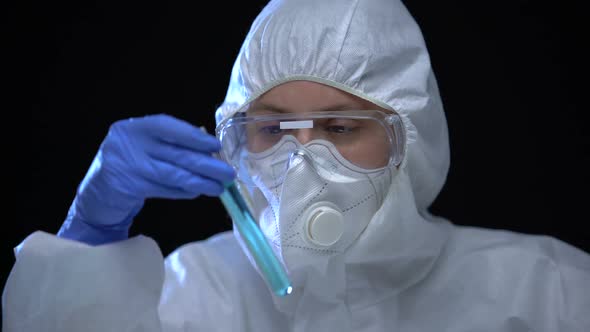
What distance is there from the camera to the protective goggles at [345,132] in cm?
166

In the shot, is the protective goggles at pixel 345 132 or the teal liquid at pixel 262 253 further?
the protective goggles at pixel 345 132

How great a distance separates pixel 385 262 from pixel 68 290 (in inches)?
32.0

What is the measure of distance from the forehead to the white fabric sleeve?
0.57 meters

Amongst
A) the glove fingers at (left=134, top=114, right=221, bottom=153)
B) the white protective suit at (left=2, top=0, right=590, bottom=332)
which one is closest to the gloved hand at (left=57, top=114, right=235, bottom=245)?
the glove fingers at (left=134, top=114, right=221, bottom=153)

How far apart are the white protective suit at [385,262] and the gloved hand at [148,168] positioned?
12.1 inches

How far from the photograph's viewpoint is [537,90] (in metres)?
2.45

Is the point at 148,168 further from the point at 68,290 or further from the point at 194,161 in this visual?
the point at 68,290

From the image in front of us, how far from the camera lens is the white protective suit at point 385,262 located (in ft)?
5.54

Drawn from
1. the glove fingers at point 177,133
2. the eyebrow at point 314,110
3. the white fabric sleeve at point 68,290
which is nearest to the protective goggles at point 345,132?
the eyebrow at point 314,110

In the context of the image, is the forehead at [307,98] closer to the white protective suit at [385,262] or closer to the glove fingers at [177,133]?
the white protective suit at [385,262]

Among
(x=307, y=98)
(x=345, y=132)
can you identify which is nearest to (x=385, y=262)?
(x=345, y=132)

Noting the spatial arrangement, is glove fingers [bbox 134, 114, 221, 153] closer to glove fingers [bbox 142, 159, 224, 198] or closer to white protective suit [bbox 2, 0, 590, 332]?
glove fingers [bbox 142, 159, 224, 198]

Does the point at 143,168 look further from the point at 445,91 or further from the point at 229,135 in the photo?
the point at 445,91

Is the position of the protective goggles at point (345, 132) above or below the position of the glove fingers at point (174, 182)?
below
